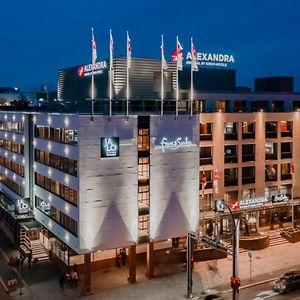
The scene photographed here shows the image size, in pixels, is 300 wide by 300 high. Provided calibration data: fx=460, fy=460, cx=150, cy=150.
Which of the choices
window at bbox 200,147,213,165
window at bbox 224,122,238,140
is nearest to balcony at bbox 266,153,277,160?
window at bbox 224,122,238,140

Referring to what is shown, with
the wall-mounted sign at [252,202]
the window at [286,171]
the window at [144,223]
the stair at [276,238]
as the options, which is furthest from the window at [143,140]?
the window at [286,171]

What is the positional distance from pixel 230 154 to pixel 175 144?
16.0m

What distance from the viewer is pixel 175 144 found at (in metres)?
50.7

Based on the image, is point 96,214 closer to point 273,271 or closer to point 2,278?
point 2,278

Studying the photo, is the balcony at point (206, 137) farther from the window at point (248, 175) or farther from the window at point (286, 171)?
the window at point (286, 171)

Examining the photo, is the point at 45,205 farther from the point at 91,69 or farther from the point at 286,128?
the point at 286,128

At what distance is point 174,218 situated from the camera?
51.0 meters

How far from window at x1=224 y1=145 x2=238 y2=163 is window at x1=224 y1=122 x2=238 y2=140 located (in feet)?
4.17

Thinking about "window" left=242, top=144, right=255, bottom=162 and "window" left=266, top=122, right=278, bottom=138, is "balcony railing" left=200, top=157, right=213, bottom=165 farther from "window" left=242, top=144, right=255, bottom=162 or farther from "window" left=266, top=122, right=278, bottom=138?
"window" left=266, top=122, right=278, bottom=138

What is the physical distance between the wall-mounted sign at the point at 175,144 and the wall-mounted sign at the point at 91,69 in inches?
505

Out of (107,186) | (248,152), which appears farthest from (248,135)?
(107,186)

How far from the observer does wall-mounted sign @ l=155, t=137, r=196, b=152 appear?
49.7 metres

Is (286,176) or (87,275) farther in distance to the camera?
(286,176)

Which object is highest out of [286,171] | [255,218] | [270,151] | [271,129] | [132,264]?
[271,129]
